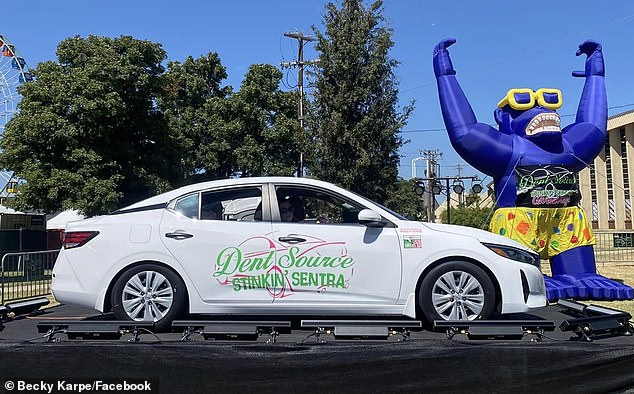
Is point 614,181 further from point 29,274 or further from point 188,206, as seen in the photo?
point 188,206

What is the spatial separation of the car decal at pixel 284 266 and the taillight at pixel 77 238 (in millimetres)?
1042

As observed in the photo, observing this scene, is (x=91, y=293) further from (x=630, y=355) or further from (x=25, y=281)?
(x=25, y=281)

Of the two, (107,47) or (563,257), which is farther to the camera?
(107,47)

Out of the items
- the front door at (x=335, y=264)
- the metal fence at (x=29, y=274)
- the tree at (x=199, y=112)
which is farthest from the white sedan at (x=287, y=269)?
the tree at (x=199, y=112)

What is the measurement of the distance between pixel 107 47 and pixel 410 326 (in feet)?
58.4

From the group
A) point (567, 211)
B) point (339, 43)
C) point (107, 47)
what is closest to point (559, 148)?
point (567, 211)

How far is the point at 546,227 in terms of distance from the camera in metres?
8.56

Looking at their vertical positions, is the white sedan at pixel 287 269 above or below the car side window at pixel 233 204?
below

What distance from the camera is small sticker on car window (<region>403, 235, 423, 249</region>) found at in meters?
4.70

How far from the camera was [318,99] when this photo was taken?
16516 millimetres

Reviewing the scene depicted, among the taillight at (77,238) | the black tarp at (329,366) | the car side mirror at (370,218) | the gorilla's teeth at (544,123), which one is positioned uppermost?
the gorilla's teeth at (544,123)

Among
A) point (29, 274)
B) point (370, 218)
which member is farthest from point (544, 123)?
point (29, 274)

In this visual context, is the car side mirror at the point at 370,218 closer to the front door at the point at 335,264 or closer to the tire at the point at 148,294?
the front door at the point at 335,264

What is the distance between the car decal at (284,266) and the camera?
457cm
